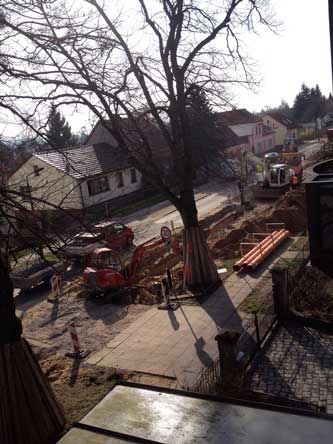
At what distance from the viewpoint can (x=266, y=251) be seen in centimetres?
1636

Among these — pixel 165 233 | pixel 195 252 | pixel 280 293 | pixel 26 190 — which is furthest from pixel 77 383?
pixel 165 233

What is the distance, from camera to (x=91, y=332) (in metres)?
12.4

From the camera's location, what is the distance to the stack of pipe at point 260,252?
1528 cm

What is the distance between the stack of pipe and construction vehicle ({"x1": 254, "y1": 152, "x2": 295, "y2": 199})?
11.4 meters

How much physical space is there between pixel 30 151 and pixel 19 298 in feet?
31.0

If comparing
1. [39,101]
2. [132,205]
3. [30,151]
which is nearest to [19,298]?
[39,101]

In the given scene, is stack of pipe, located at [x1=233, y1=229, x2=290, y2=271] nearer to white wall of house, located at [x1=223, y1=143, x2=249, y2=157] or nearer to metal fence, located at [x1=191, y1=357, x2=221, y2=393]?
metal fence, located at [x1=191, y1=357, x2=221, y2=393]

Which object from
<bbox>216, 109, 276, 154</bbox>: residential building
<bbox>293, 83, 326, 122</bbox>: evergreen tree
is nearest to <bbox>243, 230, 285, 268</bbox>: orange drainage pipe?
<bbox>216, 109, 276, 154</bbox>: residential building

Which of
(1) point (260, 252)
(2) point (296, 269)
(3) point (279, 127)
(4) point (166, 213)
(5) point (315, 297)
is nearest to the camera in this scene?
(5) point (315, 297)

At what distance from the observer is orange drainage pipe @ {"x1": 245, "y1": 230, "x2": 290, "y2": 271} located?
15193mm

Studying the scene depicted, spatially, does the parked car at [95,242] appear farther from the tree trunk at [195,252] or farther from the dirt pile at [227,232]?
the tree trunk at [195,252]

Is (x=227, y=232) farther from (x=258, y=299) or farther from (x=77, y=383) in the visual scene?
(x=77, y=383)

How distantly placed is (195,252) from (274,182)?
1754 cm

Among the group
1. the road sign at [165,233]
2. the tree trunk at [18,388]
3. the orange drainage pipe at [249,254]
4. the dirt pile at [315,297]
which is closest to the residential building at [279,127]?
the orange drainage pipe at [249,254]
